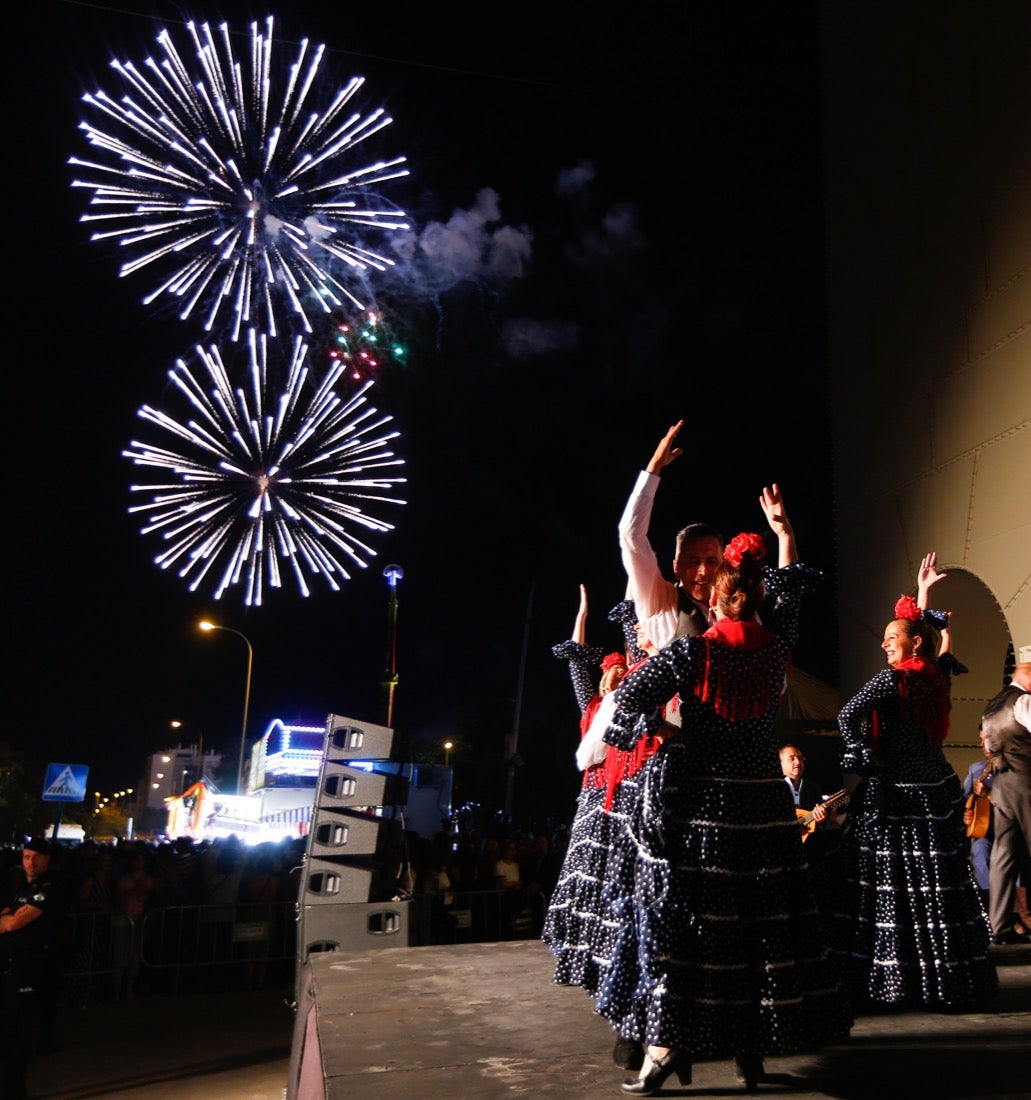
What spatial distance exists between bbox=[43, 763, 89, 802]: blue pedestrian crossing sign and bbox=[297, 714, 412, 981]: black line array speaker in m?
11.3

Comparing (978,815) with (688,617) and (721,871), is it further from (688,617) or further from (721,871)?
(721,871)

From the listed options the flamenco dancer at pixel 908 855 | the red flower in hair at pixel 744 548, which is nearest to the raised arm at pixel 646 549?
the red flower in hair at pixel 744 548

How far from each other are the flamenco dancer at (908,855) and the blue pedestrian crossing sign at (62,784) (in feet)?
52.3

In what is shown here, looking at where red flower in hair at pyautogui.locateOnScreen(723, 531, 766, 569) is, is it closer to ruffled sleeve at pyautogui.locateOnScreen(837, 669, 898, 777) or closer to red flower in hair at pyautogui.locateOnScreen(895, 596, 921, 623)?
ruffled sleeve at pyautogui.locateOnScreen(837, 669, 898, 777)

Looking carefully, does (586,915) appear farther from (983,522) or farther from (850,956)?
(983,522)

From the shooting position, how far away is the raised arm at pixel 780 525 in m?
4.08

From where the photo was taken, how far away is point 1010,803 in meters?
6.91

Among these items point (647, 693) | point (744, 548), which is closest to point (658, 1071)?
point (647, 693)

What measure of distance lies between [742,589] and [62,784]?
17.2 metres

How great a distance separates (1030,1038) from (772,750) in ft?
5.66

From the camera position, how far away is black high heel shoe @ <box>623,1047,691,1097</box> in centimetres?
344

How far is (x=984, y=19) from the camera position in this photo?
9477 mm

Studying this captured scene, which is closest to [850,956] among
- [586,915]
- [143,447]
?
[586,915]

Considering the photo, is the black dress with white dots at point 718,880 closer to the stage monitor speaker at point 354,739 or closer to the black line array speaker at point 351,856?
the black line array speaker at point 351,856
